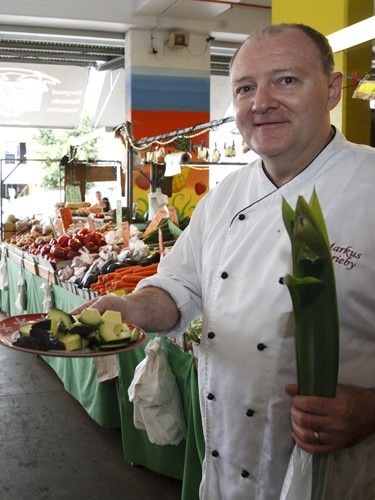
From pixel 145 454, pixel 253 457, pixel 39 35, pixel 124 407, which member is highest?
pixel 39 35

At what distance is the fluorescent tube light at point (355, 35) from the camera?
9.17 ft

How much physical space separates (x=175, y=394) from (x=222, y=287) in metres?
1.32

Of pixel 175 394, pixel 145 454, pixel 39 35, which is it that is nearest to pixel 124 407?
pixel 145 454

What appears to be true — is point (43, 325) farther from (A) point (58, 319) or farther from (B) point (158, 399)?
(B) point (158, 399)

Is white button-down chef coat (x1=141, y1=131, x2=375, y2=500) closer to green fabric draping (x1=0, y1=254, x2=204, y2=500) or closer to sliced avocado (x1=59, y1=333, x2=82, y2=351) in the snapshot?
sliced avocado (x1=59, y1=333, x2=82, y2=351)

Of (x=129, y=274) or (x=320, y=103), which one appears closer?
(x=320, y=103)

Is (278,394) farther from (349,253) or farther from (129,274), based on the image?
(129,274)

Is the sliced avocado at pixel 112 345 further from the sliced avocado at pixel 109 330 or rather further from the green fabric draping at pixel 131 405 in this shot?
the green fabric draping at pixel 131 405

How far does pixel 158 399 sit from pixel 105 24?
7.05 meters

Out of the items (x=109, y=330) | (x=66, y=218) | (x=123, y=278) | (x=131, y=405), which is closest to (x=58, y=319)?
(x=109, y=330)

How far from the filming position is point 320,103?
1383mm

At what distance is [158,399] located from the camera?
2666 millimetres

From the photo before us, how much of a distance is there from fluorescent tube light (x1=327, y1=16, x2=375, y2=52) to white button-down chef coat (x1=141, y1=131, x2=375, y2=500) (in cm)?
155

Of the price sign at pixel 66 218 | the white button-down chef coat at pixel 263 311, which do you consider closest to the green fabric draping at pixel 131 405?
the white button-down chef coat at pixel 263 311
